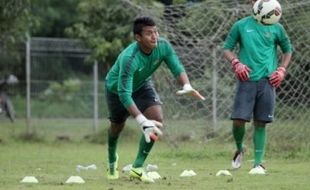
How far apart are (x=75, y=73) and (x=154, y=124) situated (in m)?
18.1

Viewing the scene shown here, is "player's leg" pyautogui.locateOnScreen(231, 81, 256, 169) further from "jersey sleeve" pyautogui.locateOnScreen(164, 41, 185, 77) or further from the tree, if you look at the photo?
the tree

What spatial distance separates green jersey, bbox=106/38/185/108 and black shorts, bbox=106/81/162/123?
77 millimetres

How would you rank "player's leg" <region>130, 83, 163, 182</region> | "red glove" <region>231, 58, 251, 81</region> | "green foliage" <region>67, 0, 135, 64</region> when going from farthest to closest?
"green foliage" <region>67, 0, 135, 64</region> < "red glove" <region>231, 58, 251, 81</region> < "player's leg" <region>130, 83, 163, 182</region>

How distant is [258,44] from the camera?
451 inches

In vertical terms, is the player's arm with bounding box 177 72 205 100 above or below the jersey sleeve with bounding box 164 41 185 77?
below

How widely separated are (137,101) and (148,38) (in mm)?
800

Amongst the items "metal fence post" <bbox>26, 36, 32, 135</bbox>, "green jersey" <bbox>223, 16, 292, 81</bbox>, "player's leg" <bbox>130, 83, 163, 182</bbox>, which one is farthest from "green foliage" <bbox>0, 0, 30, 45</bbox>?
"player's leg" <bbox>130, 83, 163, 182</bbox>

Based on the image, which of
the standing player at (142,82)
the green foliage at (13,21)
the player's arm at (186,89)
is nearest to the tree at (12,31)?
the green foliage at (13,21)

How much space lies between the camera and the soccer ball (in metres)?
11.4

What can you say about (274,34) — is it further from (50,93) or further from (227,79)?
(50,93)

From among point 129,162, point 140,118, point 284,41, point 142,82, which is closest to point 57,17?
point 129,162

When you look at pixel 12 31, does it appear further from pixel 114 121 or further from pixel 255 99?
pixel 114 121

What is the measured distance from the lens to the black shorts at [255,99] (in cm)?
1136

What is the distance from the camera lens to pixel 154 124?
9.24 m
